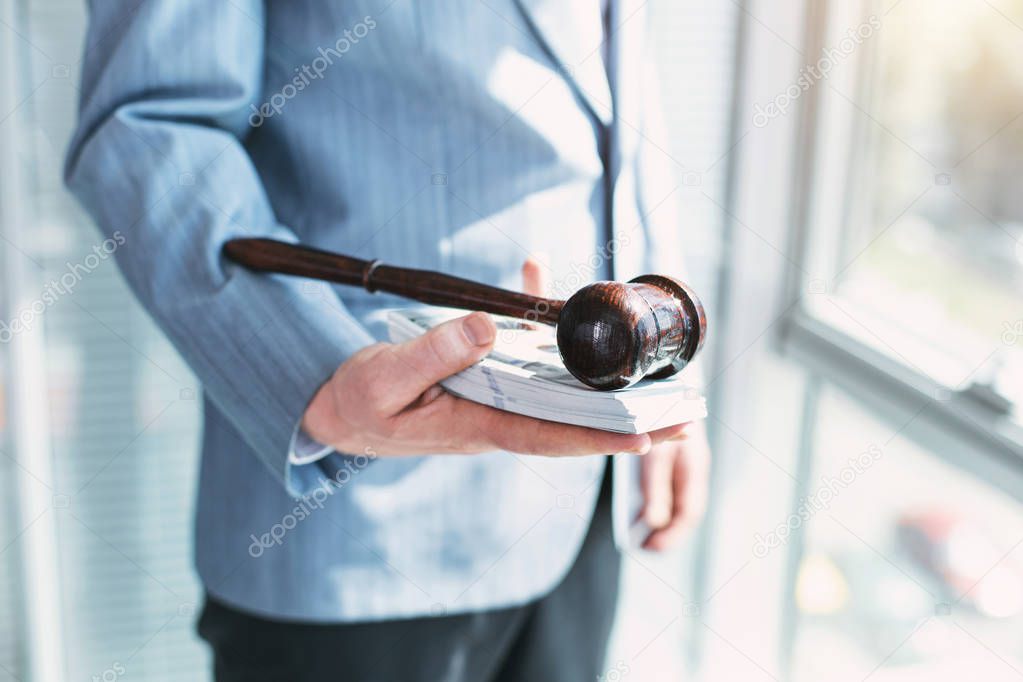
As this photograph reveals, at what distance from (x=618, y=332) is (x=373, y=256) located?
0.35 m

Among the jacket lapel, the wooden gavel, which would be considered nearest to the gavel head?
the wooden gavel

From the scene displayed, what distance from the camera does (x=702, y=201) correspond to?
1.84 meters

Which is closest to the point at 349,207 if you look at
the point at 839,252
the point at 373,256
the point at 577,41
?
the point at 373,256

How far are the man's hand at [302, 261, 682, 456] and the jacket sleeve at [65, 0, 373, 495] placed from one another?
0.04 m

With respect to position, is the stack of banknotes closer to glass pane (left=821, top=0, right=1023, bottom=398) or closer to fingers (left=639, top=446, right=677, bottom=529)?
fingers (left=639, top=446, right=677, bottom=529)

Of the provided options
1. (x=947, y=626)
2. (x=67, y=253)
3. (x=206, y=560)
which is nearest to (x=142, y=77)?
(x=206, y=560)

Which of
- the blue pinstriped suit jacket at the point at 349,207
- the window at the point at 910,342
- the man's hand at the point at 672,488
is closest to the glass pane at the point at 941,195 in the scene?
the window at the point at 910,342

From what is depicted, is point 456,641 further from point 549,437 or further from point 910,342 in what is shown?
point 910,342

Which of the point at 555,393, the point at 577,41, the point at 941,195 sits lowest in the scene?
the point at 941,195

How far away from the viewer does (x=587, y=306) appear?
63 centimetres

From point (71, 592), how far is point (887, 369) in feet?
4.66

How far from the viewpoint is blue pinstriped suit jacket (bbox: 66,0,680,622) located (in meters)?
0.82

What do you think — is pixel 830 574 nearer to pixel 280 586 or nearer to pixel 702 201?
pixel 702 201

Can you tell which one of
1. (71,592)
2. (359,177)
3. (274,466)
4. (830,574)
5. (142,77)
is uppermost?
(142,77)
